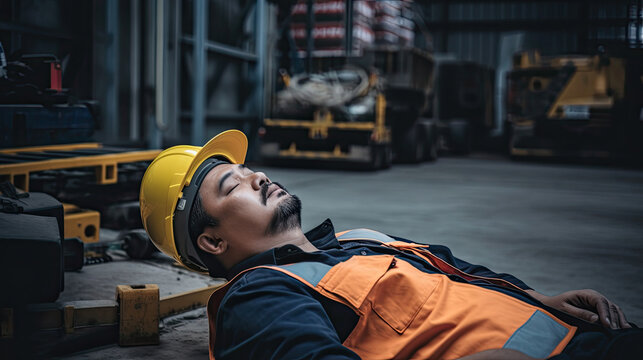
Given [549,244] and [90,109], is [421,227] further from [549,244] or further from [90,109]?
[90,109]

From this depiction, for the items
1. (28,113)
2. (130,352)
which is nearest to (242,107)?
(28,113)

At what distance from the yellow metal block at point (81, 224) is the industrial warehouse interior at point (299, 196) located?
0.05 ft

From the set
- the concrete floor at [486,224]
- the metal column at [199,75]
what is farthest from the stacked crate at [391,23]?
the metal column at [199,75]

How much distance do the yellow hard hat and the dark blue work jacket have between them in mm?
232

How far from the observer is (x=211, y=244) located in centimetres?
180

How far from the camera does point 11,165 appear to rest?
11.3 ft

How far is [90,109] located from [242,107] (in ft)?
23.4

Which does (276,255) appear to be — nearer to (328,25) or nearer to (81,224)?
(81,224)

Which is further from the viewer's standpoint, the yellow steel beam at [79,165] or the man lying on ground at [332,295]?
the yellow steel beam at [79,165]

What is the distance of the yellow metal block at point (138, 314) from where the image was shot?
7.87ft

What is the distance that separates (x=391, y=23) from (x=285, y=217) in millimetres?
11655

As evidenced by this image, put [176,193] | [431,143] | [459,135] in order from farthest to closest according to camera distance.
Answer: [459,135], [431,143], [176,193]

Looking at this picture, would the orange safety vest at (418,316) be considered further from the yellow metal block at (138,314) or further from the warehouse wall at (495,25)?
the warehouse wall at (495,25)

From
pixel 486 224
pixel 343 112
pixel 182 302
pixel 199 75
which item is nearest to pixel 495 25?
pixel 343 112
